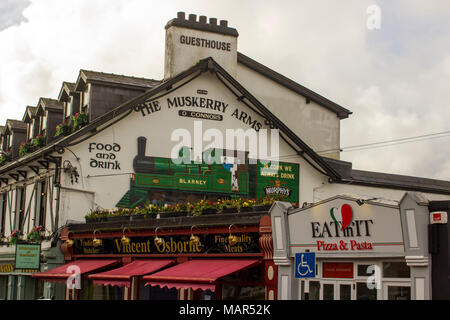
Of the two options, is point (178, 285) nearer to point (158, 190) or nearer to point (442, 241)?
point (442, 241)

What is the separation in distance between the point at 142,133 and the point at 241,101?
5.02 metres

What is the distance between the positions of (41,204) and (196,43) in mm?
9886

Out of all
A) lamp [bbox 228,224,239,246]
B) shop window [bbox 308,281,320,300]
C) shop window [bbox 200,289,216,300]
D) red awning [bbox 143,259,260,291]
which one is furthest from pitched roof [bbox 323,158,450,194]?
shop window [bbox 308,281,320,300]

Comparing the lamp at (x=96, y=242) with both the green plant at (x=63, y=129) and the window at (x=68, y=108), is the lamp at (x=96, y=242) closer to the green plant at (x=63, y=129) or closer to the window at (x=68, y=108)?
the green plant at (x=63, y=129)

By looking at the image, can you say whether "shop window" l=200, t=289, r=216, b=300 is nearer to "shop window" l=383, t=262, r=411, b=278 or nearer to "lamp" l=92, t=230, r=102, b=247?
"lamp" l=92, t=230, r=102, b=247

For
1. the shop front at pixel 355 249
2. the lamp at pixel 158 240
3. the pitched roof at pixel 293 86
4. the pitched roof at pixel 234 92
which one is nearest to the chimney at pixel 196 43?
the pitched roof at pixel 234 92

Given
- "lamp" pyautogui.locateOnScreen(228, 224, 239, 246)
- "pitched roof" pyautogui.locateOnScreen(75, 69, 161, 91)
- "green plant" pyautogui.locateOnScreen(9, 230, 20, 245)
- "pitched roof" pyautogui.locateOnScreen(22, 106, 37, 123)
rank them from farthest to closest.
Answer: "pitched roof" pyautogui.locateOnScreen(22, 106, 37, 123), "green plant" pyautogui.locateOnScreen(9, 230, 20, 245), "pitched roof" pyautogui.locateOnScreen(75, 69, 161, 91), "lamp" pyautogui.locateOnScreen(228, 224, 239, 246)

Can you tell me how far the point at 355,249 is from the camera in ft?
64.4

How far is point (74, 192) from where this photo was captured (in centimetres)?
3095

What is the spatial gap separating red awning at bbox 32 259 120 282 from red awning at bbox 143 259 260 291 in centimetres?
460

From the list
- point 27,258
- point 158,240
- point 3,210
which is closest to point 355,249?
point 158,240

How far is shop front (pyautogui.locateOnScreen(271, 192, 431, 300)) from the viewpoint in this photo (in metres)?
17.9

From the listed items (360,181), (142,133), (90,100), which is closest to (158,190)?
(142,133)

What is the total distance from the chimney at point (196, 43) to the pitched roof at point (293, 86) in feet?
5.88
